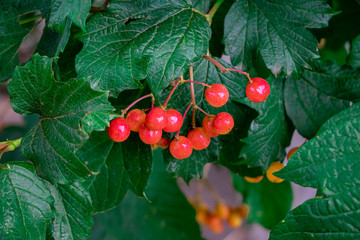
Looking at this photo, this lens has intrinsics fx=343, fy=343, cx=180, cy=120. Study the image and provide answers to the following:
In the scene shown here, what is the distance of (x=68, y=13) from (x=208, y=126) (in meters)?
0.22

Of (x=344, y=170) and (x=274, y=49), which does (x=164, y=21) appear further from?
(x=344, y=170)

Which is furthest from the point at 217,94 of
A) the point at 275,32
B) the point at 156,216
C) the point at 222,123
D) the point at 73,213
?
the point at 156,216

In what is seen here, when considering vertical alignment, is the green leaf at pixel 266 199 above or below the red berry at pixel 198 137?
below

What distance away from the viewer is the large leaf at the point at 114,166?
535mm

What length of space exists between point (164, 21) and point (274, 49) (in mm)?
162

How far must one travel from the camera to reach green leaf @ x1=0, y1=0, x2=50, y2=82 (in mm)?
540

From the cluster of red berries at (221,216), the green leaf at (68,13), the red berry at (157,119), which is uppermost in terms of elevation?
the green leaf at (68,13)

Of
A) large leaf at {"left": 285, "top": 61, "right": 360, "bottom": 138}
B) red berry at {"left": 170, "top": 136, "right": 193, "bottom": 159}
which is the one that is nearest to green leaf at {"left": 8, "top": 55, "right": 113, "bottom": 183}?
red berry at {"left": 170, "top": 136, "right": 193, "bottom": 159}

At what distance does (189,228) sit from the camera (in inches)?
37.7

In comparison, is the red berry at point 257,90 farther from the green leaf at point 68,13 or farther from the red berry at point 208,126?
the green leaf at point 68,13

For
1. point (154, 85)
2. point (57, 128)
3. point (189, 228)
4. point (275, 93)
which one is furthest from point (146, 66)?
point (189, 228)

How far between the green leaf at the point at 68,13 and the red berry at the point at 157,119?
4.9 inches

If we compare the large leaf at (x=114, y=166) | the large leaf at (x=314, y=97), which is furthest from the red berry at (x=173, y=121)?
the large leaf at (x=314, y=97)

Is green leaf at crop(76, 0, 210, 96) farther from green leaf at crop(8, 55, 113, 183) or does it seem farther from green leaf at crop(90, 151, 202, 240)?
green leaf at crop(90, 151, 202, 240)
